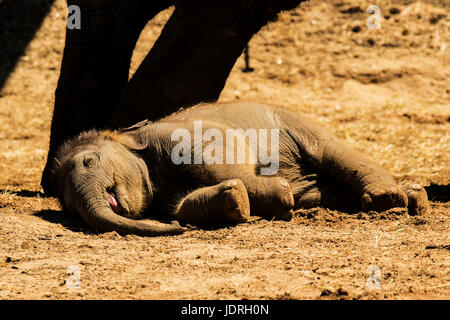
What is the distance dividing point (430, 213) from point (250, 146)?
1350 mm

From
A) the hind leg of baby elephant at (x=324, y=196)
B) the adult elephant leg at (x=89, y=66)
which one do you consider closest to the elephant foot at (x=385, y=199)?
the hind leg of baby elephant at (x=324, y=196)

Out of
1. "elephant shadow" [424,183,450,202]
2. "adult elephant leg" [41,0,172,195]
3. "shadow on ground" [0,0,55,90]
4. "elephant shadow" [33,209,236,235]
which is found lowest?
"elephant shadow" [33,209,236,235]

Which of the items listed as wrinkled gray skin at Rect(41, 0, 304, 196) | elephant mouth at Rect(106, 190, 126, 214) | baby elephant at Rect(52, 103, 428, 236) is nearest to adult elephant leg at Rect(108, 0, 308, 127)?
wrinkled gray skin at Rect(41, 0, 304, 196)

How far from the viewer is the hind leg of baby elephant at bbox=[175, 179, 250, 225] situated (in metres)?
4.56

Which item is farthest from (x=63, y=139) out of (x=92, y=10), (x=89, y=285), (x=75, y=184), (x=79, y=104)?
(x=89, y=285)

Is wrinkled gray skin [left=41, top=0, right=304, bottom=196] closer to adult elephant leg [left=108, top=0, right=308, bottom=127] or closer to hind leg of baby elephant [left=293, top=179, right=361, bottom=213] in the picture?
adult elephant leg [left=108, top=0, right=308, bottom=127]

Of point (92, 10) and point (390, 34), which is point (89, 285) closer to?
point (92, 10)

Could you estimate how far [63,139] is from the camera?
20.4ft

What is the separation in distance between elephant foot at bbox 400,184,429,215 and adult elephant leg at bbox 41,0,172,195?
8.76 feet

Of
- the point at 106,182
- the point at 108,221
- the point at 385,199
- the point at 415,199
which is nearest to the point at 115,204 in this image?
the point at 106,182

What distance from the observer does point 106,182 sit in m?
4.86

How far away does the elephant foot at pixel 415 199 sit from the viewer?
500cm

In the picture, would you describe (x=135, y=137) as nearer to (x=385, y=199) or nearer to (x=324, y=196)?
(x=324, y=196)

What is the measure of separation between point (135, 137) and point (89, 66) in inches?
44.8
